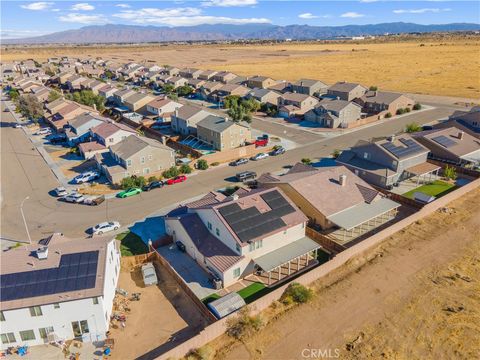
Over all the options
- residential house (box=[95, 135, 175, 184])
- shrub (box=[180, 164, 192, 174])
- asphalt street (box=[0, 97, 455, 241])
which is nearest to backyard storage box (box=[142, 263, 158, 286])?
asphalt street (box=[0, 97, 455, 241])

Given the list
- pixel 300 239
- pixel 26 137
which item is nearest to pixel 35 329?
pixel 300 239

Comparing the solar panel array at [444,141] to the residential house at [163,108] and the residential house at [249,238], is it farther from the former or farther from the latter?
the residential house at [163,108]

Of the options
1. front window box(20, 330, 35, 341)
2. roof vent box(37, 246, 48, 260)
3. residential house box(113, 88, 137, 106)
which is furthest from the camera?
residential house box(113, 88, 137, 106)

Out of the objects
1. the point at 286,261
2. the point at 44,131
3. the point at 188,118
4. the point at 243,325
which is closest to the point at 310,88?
the point at 188,118

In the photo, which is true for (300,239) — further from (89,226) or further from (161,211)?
(89,226)

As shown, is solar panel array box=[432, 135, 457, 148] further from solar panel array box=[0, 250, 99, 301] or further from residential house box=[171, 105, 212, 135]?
solar panel array box=[0, 250, 99, 301]

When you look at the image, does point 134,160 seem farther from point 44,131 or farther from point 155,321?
point 44,131

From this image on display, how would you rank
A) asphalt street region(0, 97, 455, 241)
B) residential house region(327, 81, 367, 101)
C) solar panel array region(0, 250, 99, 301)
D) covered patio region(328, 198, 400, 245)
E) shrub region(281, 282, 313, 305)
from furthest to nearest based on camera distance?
residential house region(327, 81, 367, 101), asphalt street region(0, 97, 455, 241), covered patio region(328, 198, 400, 245), shrub region(281, 282, 313, 305), solar panel array region(0, 250, 99, 301)
